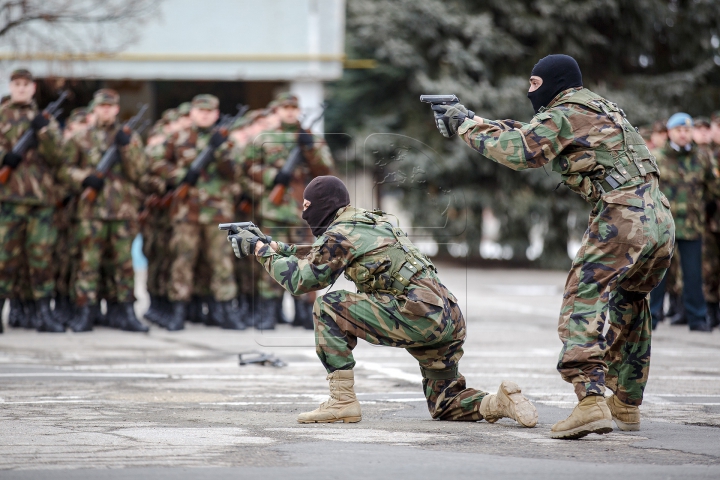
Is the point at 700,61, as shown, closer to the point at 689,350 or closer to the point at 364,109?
the point at 364,109

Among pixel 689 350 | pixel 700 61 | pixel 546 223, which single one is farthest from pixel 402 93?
pixel 689 350

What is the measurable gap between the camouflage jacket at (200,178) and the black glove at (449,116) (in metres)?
6.61

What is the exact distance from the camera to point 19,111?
1216 centimetres

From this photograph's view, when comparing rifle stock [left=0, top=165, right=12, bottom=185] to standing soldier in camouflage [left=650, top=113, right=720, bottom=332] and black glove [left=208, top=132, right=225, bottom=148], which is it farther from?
standing soldier in camouflage [left=650, top=113, right=720, bottom=332]

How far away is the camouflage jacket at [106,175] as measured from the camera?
12406 millimetres

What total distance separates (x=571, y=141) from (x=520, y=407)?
1.51m

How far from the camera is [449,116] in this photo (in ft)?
21.2

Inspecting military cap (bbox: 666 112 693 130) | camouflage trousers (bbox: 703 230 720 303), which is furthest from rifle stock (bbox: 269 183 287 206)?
camouflage trousers (bbox: 703 230 720 303)

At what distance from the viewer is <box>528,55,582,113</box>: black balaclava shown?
6445 mm

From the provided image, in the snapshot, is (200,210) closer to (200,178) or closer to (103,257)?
(200,178)

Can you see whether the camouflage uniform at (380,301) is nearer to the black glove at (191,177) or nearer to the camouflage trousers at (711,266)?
the black glove at (191,177)

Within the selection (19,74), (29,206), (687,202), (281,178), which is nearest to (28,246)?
(29,206)

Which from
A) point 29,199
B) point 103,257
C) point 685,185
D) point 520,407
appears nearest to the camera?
point 520,407

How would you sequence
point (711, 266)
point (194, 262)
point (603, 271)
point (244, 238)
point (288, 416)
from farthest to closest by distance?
point (711, 266), point (194, 262), point (288, 416), point (244, 238), point (603, 271)
